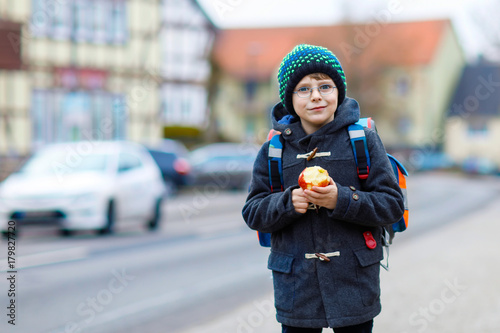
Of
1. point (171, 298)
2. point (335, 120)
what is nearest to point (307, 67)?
point (335, 120)

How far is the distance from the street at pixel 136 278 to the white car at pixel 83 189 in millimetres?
349

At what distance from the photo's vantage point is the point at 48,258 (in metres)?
9.52

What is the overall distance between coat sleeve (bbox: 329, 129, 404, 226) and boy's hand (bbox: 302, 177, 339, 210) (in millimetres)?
22

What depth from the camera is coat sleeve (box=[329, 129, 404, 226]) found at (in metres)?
2.62

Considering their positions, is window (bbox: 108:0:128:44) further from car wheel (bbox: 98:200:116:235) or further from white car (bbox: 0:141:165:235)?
car wheel (bbox: 98:200:116:235)

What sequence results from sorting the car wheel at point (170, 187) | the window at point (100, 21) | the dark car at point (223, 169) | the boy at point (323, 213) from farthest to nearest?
the window at point (100, 21), the dark car at point (223, 169), the car wheel at point (170, 187), the boy at point (323, 213)

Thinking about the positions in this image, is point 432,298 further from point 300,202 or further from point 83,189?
point 83,189

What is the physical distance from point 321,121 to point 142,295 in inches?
193

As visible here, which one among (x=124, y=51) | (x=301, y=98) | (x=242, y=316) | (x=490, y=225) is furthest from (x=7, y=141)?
(x=301, y=98)

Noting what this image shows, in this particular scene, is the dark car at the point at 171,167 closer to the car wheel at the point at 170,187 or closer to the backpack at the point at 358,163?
the car wheel at the point at 170,187

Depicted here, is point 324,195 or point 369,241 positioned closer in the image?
point 324,195

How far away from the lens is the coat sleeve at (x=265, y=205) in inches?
106

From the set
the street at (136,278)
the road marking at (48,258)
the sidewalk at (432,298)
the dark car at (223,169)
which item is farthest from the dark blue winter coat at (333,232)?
the dark car at (223,169)

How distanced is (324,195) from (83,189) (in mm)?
9699
